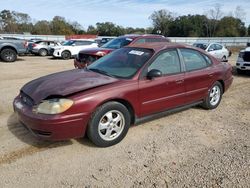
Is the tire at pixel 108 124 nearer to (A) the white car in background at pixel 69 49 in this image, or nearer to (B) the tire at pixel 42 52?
(A) the white car in background at pixel 69 49

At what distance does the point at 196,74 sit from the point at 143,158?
2339 mm

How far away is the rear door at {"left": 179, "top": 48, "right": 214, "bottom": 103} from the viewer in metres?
5.41

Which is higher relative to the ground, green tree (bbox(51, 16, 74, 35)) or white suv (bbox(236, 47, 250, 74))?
green tree (bbox(51, 16, 74, 35))

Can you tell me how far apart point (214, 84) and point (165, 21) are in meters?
84.7

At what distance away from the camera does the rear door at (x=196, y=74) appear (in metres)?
5.41

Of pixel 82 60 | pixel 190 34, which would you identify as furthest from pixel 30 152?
pixel 190 34

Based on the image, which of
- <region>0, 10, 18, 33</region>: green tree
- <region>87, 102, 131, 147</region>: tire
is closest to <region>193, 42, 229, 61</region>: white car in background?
<region>87, 102, 131, 147</region>: tire

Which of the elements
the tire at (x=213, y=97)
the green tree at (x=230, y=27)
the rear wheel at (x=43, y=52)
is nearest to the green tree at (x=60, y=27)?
the green tree at (x=230, y=27)

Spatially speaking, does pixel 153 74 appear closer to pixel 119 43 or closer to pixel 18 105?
pixel 18 105

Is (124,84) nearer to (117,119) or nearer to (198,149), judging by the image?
(117,119)

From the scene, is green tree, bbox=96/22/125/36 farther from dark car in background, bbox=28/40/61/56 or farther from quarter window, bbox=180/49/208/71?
quarter window, bbox=180/49/208/71

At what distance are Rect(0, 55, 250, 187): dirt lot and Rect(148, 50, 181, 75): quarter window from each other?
1.01m

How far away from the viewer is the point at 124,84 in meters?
4.40

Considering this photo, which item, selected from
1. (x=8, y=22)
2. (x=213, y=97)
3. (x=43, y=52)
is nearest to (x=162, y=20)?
(x=8, y=22)
